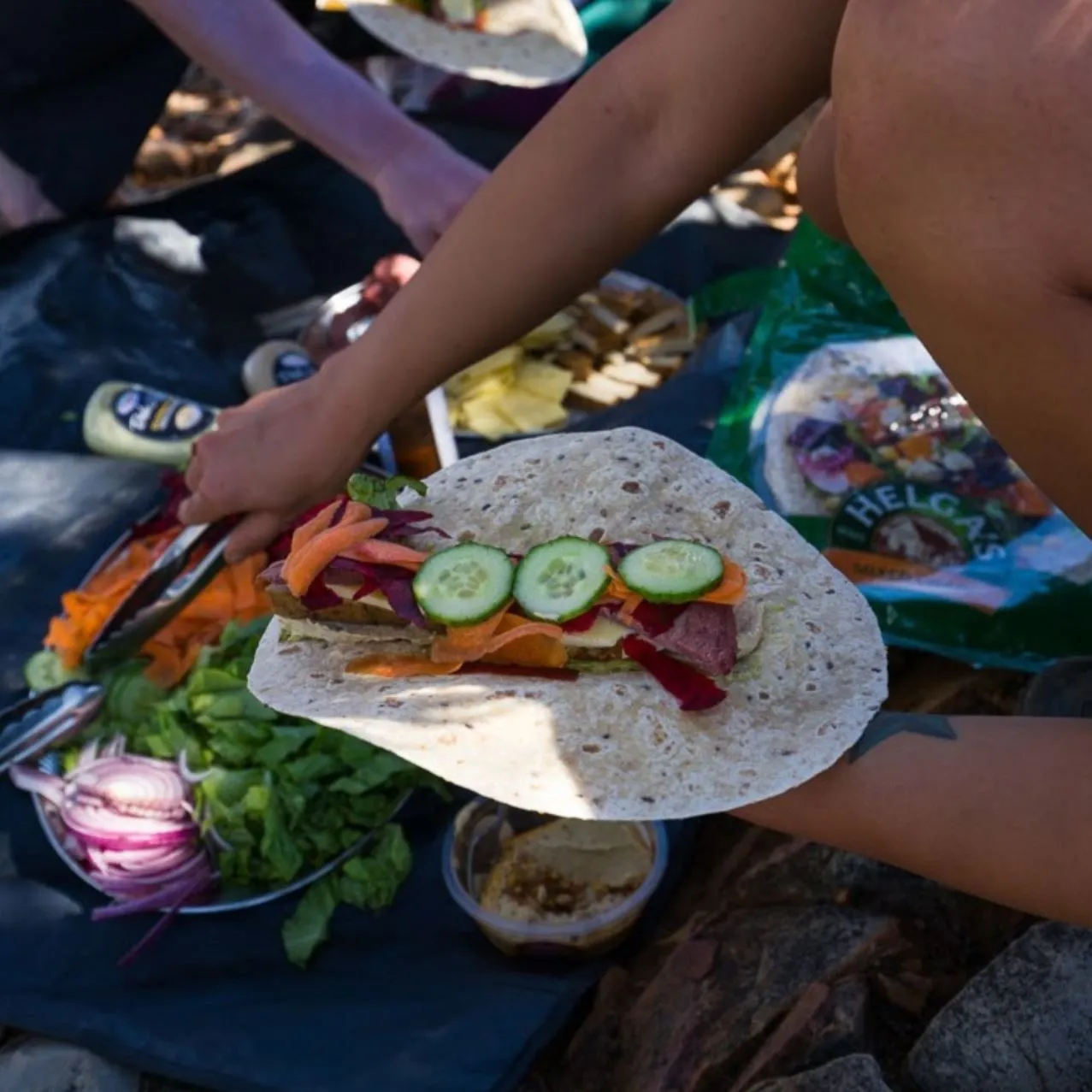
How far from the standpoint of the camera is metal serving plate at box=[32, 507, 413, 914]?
2371mm

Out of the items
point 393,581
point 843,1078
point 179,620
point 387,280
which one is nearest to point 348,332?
point 387,280

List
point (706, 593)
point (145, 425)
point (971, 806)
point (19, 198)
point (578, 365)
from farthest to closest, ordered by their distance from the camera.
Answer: point (19, 198) → point (578, 365) → point (145, 425) → point (706, 593) → point (971, 806)

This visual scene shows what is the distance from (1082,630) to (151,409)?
2244mm

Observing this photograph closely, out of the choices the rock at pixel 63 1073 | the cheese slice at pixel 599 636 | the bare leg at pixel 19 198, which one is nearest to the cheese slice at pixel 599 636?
the cheese slice at pixel 599 636

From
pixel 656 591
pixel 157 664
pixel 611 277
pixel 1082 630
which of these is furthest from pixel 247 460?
pixel 611 277

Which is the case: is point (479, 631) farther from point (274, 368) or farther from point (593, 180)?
point (274, 368)

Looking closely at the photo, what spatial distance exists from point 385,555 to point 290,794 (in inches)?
30.0

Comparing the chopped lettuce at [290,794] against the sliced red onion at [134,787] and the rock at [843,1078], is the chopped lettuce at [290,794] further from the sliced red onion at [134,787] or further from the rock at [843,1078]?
the rock at [843,1078]

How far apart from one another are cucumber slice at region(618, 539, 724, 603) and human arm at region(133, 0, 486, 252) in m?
1.48

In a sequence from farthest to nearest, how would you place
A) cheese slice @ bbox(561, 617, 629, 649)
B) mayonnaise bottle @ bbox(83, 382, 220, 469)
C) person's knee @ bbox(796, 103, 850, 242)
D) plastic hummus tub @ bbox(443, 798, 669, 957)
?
mayonnaise bottle @ bbox(83, 382, 220, 469) → person's knee @ bbox(796, 103, 850, 242) → plastic hummus tub @ bbox(443, 798, 669, 957) → cheese slice @ bbox(561, 617, 629, 649)

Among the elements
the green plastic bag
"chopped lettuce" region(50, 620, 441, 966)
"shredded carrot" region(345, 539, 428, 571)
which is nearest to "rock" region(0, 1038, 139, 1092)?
"chopped lettuce" region(50, 620, 441, 966)

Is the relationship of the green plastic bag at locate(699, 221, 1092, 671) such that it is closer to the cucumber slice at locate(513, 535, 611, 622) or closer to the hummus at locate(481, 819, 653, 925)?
the hummus at locate(481, 819, 653, 925)

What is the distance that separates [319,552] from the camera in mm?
1803

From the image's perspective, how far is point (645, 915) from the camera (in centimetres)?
239
